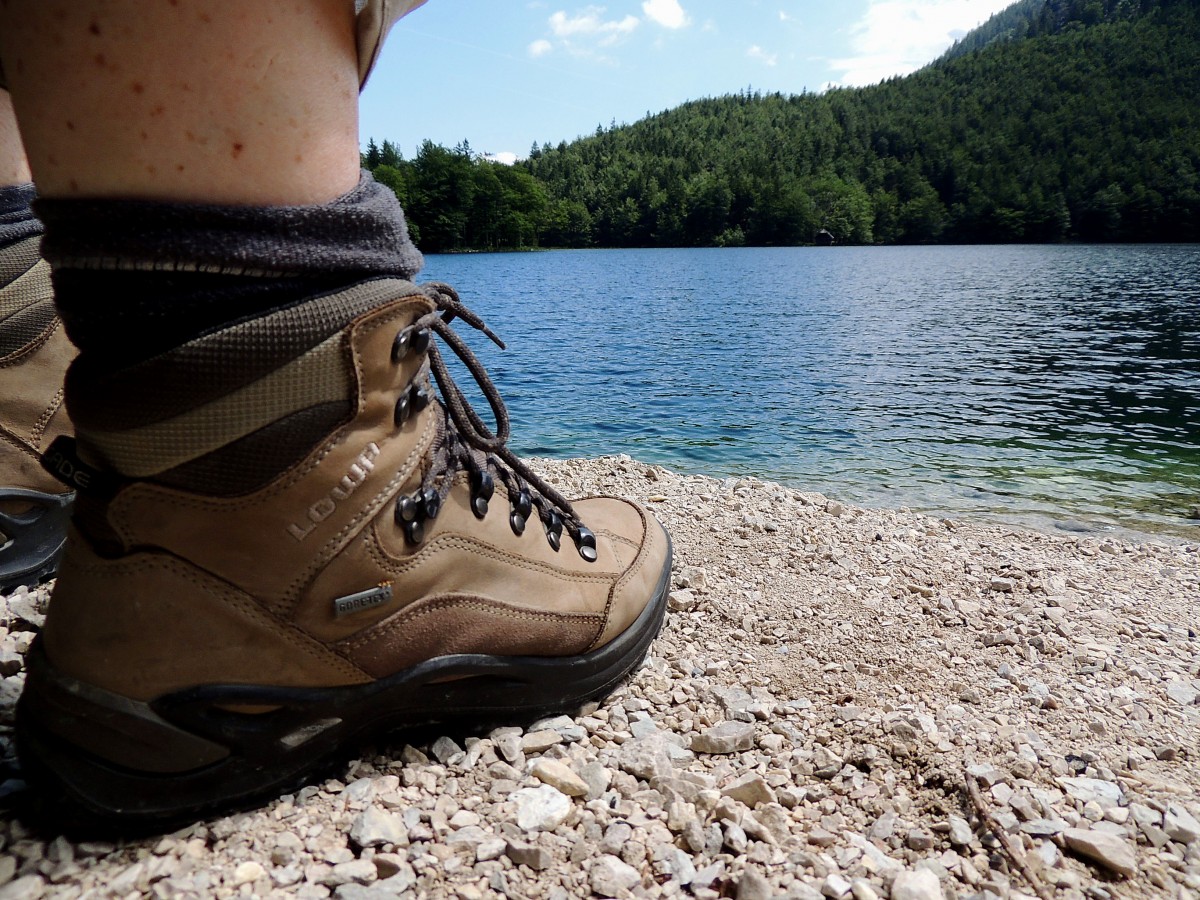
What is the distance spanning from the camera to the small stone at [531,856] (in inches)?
51.1

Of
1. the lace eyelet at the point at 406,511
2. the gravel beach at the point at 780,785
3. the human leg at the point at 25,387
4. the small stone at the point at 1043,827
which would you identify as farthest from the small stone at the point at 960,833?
the human leg at the point at 25,387

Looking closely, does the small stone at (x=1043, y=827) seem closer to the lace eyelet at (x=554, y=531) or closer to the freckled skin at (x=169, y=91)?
the lace eyelet at (x=554, y=531)

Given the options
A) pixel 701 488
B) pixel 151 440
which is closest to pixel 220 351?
pixel 151 440

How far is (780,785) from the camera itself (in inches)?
62.5

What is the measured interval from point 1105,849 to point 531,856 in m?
1.09

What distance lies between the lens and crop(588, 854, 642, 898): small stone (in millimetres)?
1256

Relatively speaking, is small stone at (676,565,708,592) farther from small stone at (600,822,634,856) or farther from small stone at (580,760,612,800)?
small stone at (600,822,634,856)

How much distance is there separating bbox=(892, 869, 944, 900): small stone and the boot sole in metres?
0.91

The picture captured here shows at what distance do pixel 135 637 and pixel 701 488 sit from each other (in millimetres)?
Answer: 4111

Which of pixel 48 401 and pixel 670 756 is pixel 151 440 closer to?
pixel 670 756

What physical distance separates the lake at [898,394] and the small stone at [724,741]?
509 centimetres

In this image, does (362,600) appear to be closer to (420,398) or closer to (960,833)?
(420,398)

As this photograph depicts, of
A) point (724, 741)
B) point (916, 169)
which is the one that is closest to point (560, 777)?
point (724, 741)

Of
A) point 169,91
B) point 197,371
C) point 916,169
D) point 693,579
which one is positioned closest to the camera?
point 169,91
